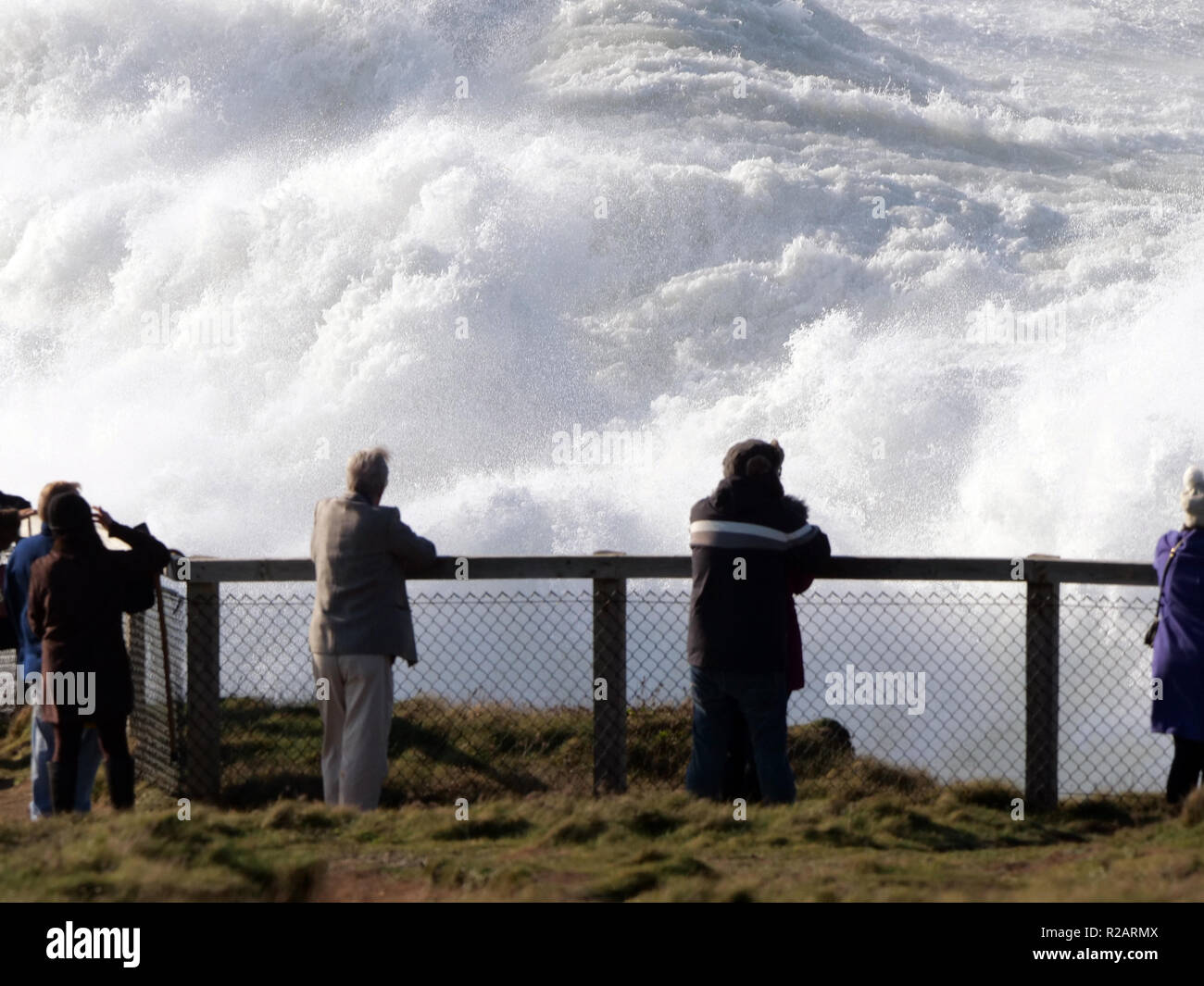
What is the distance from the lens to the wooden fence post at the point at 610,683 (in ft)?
23.5

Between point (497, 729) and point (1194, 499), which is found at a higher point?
point (1194, 499)

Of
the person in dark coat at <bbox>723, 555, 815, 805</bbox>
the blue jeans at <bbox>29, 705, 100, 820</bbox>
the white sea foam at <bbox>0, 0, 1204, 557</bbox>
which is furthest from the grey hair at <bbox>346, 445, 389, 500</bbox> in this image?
the white sea foam at <bbox>0, 0, 1204, 557</bbox>

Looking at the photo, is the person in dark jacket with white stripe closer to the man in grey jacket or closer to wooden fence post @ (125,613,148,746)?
the man in grey jacket

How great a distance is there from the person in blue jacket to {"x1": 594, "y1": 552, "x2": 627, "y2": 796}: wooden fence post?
2.12 meters

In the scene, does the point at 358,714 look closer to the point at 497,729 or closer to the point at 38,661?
the point at 38,661

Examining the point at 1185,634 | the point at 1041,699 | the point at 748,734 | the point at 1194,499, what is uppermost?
the point at 1194,499

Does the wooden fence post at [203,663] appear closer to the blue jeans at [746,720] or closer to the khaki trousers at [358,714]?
the khaki trousers at [358,714]

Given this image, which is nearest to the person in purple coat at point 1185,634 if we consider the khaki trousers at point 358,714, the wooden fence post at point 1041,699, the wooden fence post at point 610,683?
the wooden fence post at point 1041,699

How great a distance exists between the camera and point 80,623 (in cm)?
627

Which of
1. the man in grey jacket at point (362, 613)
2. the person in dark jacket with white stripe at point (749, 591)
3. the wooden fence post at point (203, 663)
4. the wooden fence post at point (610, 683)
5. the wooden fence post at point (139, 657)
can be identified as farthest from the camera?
the wooden fence post at point (139, 657)

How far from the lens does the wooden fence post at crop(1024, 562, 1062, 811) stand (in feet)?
22.9

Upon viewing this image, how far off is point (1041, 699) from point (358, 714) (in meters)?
2.91

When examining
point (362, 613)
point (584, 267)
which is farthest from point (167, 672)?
point (584, 267)

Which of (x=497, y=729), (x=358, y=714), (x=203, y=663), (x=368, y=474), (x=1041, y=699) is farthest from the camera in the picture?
(x=497, y=729)
